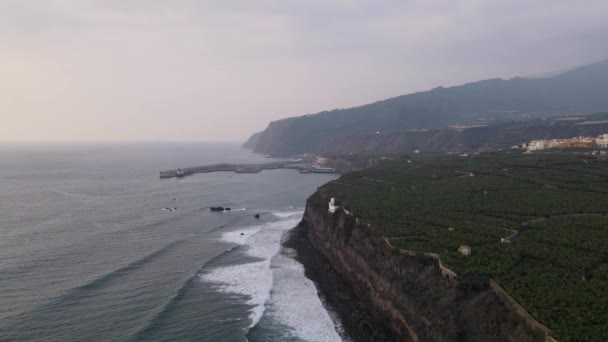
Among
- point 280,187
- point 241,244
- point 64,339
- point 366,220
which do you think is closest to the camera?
point 64,339

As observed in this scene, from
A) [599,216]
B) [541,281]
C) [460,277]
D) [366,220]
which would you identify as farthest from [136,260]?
[599,216]

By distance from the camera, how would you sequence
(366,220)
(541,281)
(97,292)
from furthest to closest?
(366,220), (97,292), (541,281)

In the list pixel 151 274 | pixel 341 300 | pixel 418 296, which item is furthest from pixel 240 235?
pixel 418 296

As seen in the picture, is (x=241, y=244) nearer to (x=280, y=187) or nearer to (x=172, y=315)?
(x=172, y=315)

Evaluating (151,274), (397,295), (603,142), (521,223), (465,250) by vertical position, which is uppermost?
(603,142)

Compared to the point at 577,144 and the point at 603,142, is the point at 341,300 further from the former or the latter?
the point at 577,144
